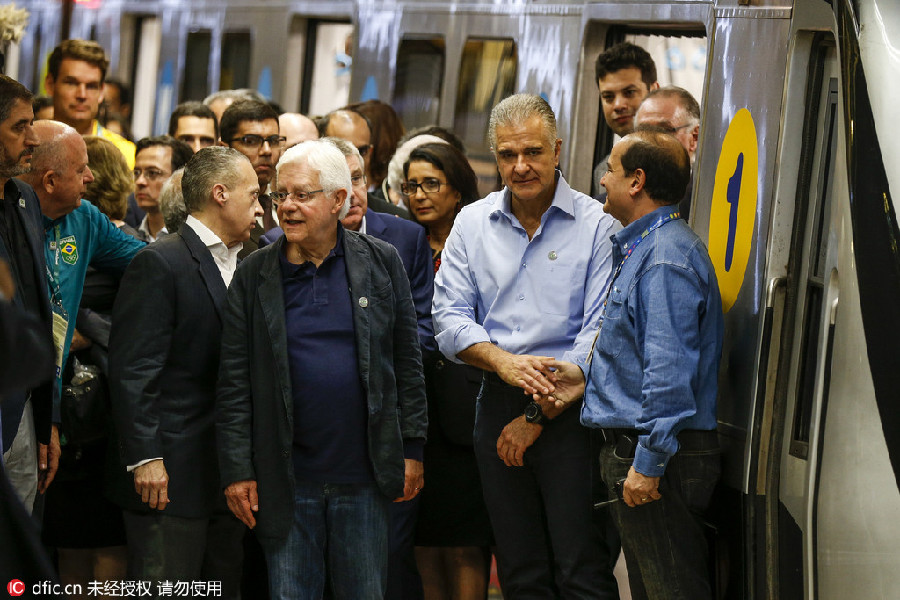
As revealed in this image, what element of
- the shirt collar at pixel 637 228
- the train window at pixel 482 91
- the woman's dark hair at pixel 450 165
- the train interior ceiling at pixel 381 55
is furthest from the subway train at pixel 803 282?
the train window at pixel 482 91

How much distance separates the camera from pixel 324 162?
16.7 feet

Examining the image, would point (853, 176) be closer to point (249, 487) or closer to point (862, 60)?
point (862, 60)

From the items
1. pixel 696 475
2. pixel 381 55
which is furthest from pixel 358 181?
pixel 381 55

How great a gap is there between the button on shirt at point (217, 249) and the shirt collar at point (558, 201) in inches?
43.5

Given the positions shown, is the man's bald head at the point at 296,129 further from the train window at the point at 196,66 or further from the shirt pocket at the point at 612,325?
the train window at the point at 196,66

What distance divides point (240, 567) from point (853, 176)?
10.7 feet

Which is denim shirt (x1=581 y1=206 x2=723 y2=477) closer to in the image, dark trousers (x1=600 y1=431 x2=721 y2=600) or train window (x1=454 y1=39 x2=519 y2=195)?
dark trousers (x1=600 y1=431 x2=721 y2=600)

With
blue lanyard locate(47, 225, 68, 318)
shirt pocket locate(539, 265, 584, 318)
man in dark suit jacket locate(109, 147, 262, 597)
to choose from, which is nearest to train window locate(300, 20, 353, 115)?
blue lanyard locate(47, 225, 68, 318)

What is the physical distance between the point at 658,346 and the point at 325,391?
125cm

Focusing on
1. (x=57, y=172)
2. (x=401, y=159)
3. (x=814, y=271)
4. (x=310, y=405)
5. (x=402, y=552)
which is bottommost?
(x=402, y=552)

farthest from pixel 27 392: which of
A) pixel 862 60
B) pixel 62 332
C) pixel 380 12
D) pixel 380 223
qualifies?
pixel 380 12

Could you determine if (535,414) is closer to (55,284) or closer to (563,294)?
(563,294)

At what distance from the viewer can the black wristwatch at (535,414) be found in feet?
16.9

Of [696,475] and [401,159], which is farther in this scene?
[401,159]
